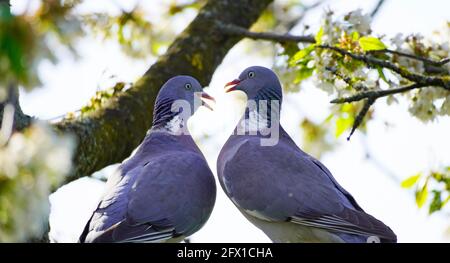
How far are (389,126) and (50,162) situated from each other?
418cm

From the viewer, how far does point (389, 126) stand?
6.09 m

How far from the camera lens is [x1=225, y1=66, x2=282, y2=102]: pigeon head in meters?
5.82

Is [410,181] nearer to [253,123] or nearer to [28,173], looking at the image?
[253,123]

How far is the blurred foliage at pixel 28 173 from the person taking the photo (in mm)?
2297

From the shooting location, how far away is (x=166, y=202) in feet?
15.1

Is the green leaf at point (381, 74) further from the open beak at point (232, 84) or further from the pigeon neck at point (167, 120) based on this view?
the pigeon neck at point (167, 120)

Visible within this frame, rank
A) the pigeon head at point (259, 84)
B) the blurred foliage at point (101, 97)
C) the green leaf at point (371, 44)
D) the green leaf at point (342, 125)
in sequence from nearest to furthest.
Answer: the green leaf at point (371, 44) < the blurred foliage at point (101, 97) < the pigeon head at point (259, 84) < the green leaf at point (342, 125)

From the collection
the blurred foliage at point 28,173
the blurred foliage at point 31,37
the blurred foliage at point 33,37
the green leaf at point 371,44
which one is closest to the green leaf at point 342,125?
the green leaf at point 371,44

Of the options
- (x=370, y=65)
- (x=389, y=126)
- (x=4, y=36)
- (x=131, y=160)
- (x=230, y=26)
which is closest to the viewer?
(x=4, y=36)

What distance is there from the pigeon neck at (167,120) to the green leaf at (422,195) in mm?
1653

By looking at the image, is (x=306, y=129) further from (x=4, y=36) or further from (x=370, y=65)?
(x=4, y=36)

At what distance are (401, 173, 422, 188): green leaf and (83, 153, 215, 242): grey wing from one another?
4.16 feet
